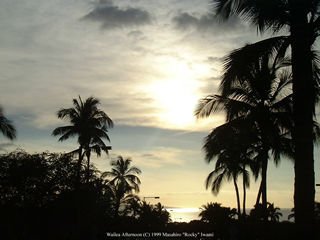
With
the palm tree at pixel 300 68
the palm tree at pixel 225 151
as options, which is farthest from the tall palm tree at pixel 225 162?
the palm tree at pixel 300 68

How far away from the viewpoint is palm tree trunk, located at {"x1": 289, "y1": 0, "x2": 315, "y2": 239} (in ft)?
29.9

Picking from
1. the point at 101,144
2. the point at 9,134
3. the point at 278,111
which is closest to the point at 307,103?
the point at 278,111

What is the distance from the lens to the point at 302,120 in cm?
967

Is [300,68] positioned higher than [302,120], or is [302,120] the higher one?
[300,68]

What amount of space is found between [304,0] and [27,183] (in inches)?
572

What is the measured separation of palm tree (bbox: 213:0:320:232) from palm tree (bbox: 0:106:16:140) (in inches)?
825

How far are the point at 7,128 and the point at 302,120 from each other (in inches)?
928

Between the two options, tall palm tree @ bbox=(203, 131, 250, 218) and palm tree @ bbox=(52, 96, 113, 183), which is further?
palm tree @ bbox=(52, 96, 113, 183)

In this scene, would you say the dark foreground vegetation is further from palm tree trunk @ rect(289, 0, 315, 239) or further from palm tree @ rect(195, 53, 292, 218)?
palm tree trunk @ rect(289, 0, 315, 239)

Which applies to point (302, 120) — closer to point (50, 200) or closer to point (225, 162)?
point (50, 200)

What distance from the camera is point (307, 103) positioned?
980 cm

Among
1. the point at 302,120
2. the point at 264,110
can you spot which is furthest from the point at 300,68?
the point at 264,110

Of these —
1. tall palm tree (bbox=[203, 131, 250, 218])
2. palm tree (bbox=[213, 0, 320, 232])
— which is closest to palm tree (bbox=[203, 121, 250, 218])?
tall palm tree (bbox=[203, 131, 250, 218])

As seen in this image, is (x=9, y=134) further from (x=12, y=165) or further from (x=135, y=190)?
(x=135, y=190)
